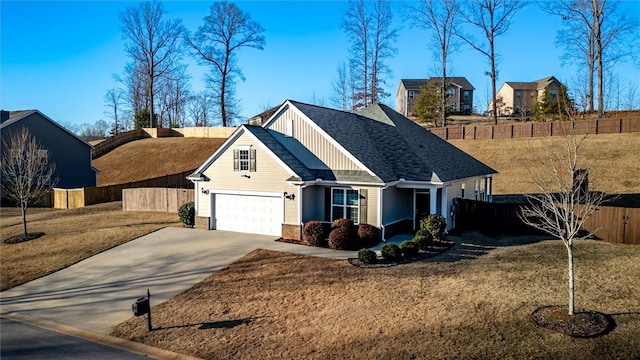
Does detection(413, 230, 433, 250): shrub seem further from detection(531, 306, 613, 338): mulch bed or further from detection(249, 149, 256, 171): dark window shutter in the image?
detection(249, 149, 256, 171): dark window shutter

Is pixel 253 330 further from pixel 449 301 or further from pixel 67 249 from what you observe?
pixel 67 249

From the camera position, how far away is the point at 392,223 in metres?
20.0

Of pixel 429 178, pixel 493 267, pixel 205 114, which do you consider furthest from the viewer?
pixel 205 114

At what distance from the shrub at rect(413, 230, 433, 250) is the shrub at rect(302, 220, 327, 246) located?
158 inches

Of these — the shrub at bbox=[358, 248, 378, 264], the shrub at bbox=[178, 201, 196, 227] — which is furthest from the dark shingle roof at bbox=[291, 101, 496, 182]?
the shrub at bbox=[178, 201, 196, 227]

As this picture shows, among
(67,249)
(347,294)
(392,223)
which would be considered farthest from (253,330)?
(67,249)

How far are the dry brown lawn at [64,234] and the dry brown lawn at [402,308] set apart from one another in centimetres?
813

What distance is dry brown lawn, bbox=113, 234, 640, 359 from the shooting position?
9.33 m

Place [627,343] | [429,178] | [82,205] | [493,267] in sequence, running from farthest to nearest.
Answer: [82,205] → [429,178] → [493,267] → [627,343]

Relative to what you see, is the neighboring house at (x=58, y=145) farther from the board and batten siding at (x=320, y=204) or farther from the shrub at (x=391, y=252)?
the shrub at (x=391, y=252)

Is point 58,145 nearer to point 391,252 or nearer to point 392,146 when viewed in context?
point 392,146

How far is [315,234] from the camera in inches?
724

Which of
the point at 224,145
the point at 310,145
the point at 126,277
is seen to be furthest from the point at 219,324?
the point at 224,145

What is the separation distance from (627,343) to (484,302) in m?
3.21
